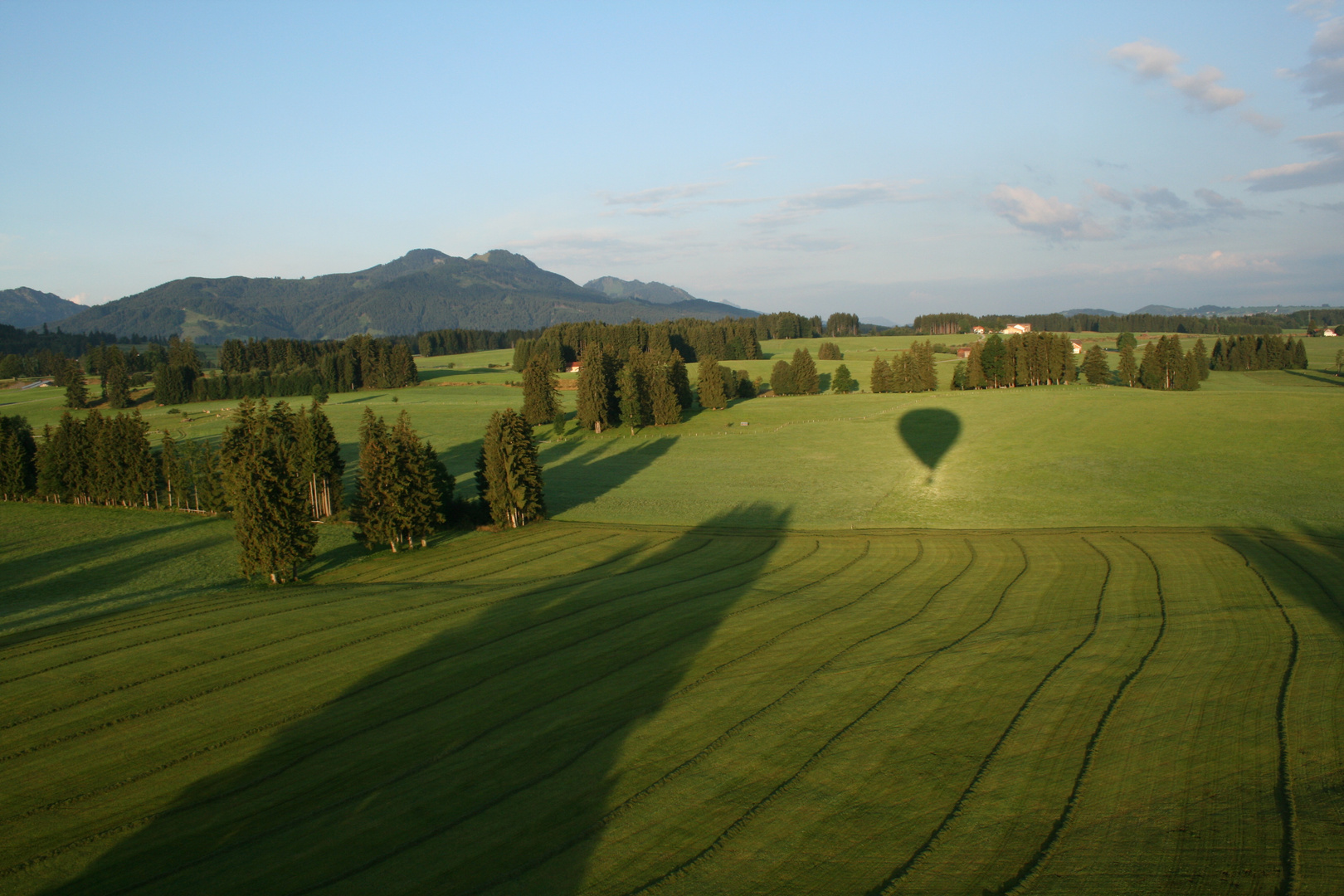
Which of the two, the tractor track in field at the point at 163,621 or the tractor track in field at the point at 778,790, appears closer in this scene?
the tractor track in field at the point at 778,790

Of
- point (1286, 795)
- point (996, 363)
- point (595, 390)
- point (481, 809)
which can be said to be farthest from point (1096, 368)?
point (481, 809)

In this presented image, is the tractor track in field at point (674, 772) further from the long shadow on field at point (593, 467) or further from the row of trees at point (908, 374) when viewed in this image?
the row of trees at point (908, 374)

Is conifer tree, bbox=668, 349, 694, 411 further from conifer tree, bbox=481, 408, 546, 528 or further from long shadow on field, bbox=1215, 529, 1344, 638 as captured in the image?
long shadow on field, bbox=1215, 529, 1344, 638

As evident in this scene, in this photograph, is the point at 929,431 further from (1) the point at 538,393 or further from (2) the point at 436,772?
(2) the point at 436,772

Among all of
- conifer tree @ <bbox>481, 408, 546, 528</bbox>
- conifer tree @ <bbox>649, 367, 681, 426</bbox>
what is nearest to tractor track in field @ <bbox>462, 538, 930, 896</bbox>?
conifer tree @ <bbox>481, 408, 546, 528</bbox>

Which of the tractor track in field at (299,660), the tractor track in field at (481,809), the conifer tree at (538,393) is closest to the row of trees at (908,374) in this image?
the conifer tree at (538,393)

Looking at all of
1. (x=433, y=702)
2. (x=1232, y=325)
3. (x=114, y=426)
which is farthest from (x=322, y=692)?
(x=1232, y=325)

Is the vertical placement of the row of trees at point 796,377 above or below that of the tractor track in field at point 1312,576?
above
